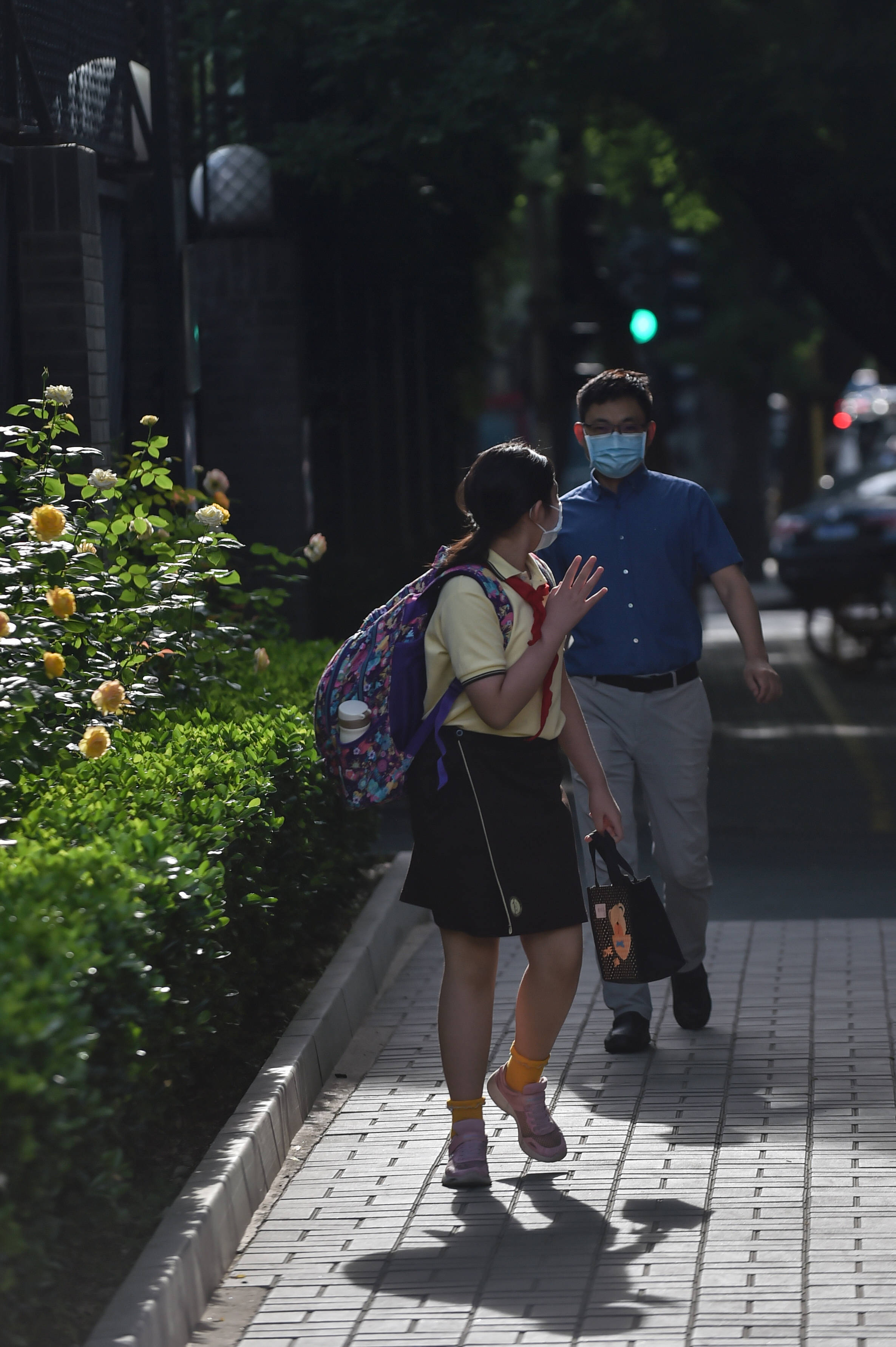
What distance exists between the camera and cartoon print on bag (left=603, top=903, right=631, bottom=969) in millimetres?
5711

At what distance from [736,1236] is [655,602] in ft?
7.57

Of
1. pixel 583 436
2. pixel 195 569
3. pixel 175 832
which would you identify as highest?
pixel 583 436

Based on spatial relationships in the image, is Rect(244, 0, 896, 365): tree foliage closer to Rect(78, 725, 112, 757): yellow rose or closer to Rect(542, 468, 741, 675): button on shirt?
Rect(542, 468, 741, 675): button on shirt

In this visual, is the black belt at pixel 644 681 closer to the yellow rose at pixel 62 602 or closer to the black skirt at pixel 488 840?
the black skirt at pixel 488 840

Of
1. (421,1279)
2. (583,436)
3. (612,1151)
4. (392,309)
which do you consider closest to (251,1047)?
(612,1151)

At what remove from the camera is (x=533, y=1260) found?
462 cm

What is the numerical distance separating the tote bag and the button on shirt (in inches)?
37.9

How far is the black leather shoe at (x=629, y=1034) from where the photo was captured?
6.37 metres

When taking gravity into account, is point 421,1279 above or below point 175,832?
below

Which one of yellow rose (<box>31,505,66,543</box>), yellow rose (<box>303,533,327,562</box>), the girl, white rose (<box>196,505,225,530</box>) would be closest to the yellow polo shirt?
the girl

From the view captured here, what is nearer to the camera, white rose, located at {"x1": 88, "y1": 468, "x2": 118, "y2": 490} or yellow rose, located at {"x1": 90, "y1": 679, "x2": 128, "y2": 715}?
yellow rose, located at {"x1": 90, "y1": 679, "x2": 128, "y2": 715}

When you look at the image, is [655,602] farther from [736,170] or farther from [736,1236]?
[736,170]

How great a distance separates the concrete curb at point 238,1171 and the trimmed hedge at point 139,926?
0.15 meters

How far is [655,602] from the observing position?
6.50 meters
